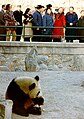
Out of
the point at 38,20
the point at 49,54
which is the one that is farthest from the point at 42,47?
the point at 38,20

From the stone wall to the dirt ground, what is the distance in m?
3.17

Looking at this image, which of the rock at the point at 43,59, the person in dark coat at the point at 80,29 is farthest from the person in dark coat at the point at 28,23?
the person in dark coat at the point at 80,29

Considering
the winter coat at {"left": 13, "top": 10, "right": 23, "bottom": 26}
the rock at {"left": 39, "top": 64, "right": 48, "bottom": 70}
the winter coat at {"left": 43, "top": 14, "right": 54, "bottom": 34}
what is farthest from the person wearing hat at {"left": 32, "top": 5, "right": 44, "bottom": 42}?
the rock at {"left": 39, "top": 64, "right": 48, "bottom": 70}

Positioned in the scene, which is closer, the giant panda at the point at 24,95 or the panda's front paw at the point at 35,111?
the giant panda at the point at 24,95

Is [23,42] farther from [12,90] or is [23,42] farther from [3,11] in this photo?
[12,90]

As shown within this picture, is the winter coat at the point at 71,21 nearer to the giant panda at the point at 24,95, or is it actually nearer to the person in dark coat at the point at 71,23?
the person in dark coat at the point at 71,23

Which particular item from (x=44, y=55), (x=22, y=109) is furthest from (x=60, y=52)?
(x=22, y=109)

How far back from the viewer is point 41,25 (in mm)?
16656

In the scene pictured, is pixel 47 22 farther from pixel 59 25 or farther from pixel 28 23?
pixel 28 23

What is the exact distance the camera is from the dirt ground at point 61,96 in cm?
757

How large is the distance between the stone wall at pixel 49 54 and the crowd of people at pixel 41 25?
441 millimetres

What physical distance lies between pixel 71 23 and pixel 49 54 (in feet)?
4.67

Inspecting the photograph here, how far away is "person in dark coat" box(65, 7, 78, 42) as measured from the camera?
16641 millimetres

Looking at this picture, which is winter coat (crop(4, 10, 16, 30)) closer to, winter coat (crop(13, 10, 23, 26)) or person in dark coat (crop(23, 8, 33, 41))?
winter coat (crop(13, 10, 23, 26))
